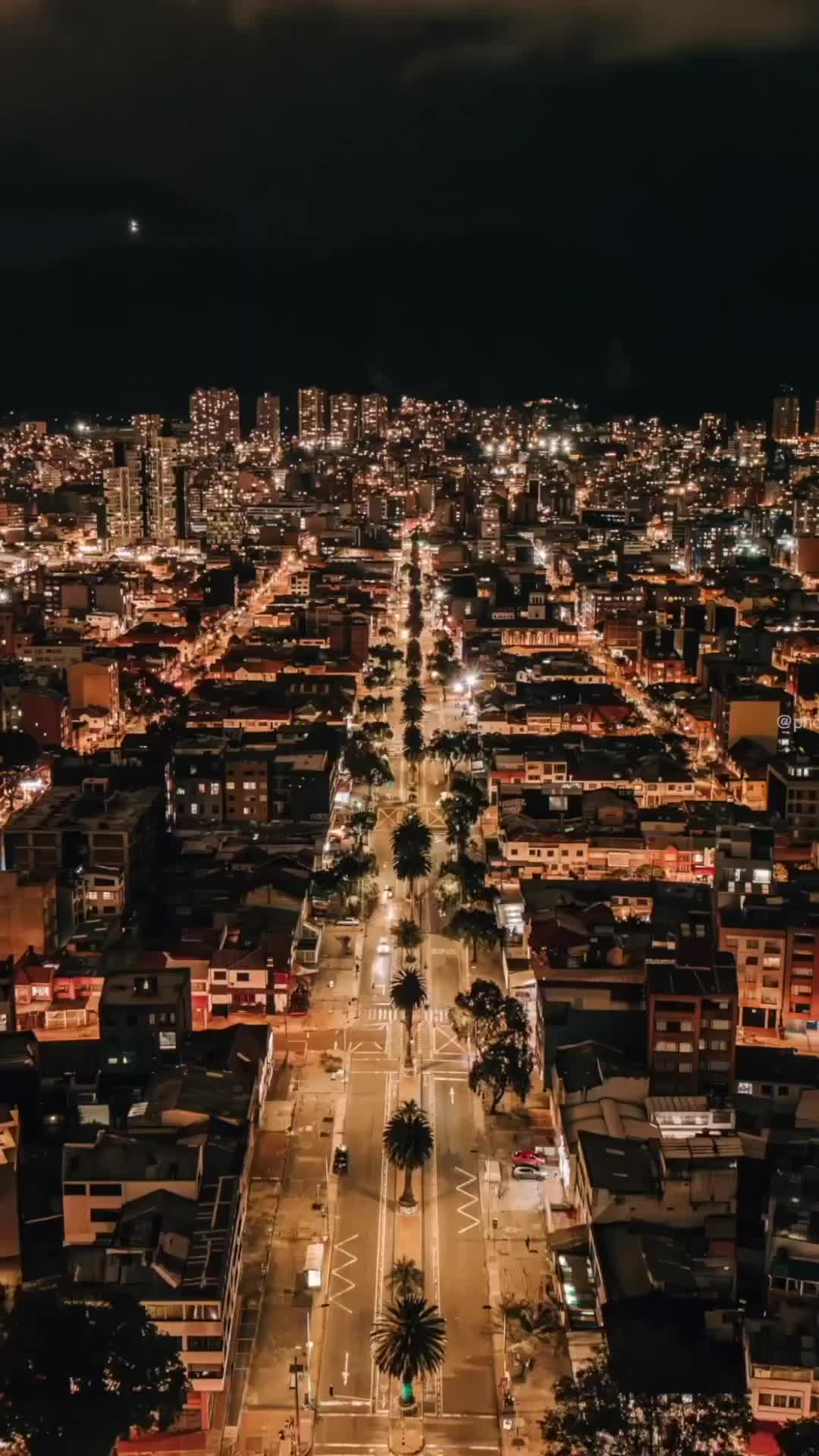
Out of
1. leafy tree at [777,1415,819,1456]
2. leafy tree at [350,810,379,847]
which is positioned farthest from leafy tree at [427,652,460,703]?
leafy tree at [777,1415,819,1456]

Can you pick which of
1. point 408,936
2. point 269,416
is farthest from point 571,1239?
point 269,416

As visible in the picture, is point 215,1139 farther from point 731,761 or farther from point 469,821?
point 731,761

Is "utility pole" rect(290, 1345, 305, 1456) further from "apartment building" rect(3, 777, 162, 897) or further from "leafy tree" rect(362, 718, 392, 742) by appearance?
"leafy tree" rect(362, 718, 392, 742)

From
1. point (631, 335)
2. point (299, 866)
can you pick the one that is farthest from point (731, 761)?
point (631, 335)

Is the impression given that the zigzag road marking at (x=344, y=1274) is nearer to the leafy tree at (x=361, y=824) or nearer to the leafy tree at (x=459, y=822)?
the leafy tree at (x=459, y=822)

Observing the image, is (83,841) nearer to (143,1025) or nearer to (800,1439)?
(143,1025)

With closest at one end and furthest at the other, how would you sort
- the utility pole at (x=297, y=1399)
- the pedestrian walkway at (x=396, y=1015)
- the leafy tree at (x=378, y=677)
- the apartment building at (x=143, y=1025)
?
the utility pole at (x=297, y=1399) → the apartment building at (x=143, y=1025) → the pedestrian walkway at (x=396, y=1015) → the leafy tree at (x=378, y=677)

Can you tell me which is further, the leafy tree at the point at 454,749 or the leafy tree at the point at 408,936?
the leafy tree at the point at 454,749

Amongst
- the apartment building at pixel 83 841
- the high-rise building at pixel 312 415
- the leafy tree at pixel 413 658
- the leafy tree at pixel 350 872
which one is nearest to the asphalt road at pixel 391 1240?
the leafy tree at pixel 350 872
